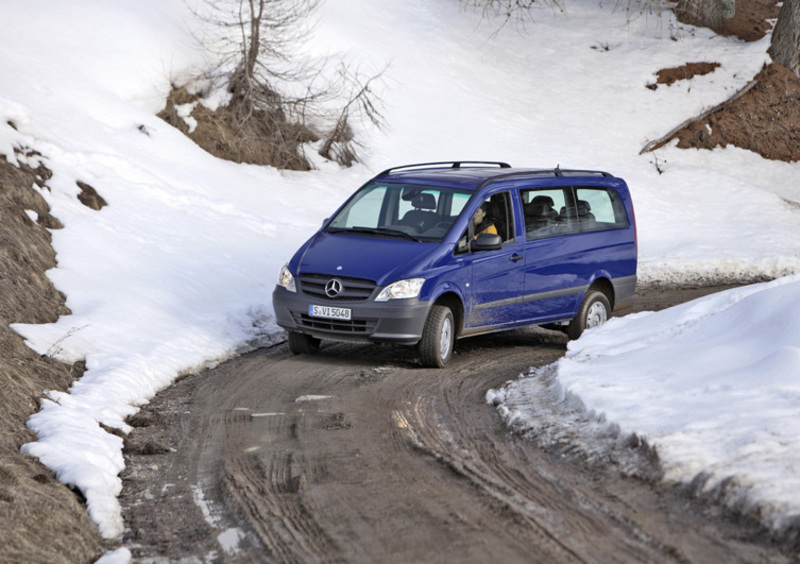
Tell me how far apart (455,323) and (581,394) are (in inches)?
115

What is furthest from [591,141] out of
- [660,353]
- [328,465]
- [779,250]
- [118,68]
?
[328,465]

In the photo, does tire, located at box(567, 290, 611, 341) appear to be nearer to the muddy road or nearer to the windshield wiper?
the windshield wiper

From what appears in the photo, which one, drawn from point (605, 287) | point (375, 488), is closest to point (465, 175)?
point (605, 287)

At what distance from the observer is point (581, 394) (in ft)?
24.3

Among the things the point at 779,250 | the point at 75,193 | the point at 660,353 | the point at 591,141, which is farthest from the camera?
the point at 591,141

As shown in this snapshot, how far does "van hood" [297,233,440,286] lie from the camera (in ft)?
31.4

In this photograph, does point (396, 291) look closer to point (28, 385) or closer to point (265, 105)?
point (28, 385)

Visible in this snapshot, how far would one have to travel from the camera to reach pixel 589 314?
458 inches

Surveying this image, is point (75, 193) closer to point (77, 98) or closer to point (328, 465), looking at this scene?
point (77, 98)

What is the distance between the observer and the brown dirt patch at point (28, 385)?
5223 mm

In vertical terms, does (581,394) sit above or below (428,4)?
below

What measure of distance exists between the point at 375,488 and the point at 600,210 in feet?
21.5

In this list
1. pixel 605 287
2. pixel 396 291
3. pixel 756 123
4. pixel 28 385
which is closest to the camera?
pixel 28 385

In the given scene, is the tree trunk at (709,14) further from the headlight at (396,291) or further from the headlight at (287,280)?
the headlight at (396,291)
